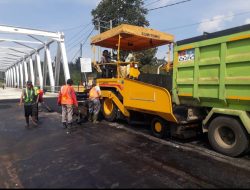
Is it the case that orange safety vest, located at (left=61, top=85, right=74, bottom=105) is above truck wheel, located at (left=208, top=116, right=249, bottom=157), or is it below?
above

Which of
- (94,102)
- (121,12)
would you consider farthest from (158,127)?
(121,12)

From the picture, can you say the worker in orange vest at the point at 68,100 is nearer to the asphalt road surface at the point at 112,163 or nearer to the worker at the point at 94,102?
the asphalt road surface at the point at 112,163

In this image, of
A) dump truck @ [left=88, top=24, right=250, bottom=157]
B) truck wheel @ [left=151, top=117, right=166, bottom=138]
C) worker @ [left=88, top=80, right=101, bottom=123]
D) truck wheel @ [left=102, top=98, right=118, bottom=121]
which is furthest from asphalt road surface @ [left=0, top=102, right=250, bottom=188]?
worker @ [left=88, top=80, right=101, bottom=123]

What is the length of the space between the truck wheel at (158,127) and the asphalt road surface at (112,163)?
Result: 0.58ft

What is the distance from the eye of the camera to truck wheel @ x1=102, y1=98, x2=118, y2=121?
9.78 meters

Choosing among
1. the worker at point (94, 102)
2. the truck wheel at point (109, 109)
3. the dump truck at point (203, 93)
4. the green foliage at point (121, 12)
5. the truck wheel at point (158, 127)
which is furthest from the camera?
the green foliage at point (121, 12)

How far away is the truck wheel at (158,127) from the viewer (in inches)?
291

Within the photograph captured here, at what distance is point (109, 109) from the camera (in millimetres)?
10242

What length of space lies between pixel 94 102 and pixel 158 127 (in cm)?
314

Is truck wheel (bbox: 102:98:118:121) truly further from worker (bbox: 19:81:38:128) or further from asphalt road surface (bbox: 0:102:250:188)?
worker (bbox: 19:81:38:128)

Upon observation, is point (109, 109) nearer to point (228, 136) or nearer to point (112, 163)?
point (112, 163)

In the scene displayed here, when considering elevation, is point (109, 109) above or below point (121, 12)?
below

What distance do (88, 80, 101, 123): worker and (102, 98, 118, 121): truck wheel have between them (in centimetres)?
23

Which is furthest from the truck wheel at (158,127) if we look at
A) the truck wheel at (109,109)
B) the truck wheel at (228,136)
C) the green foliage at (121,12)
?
the green foliage at (121,12)
